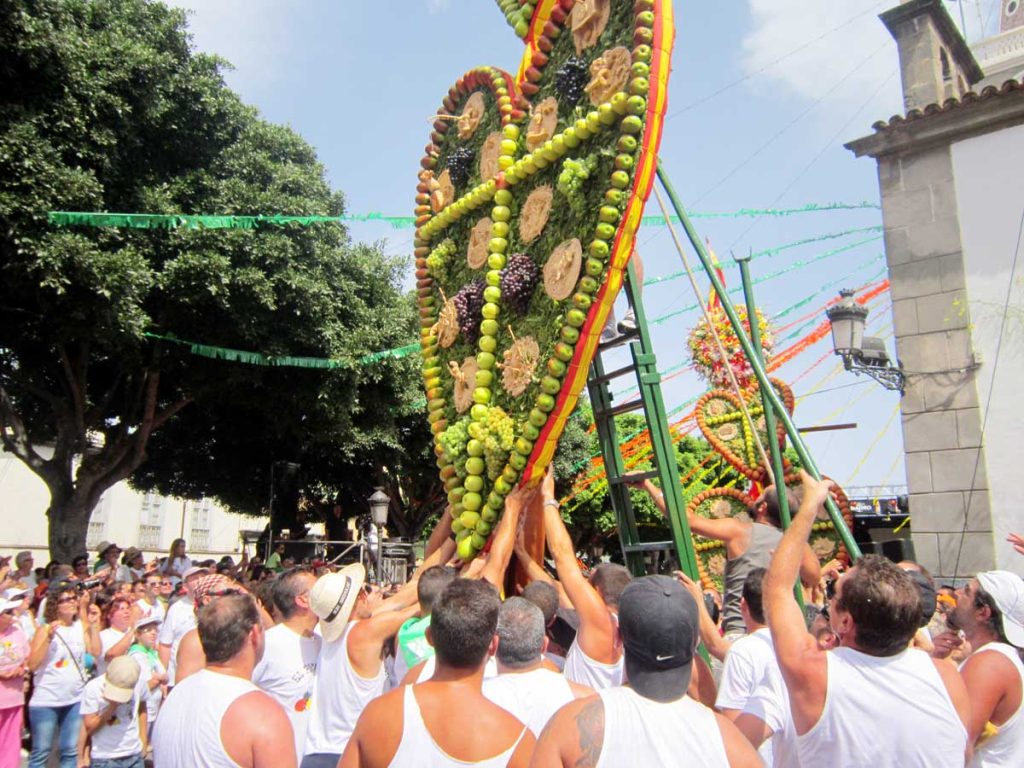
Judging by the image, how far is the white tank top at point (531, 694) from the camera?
2.89 metres

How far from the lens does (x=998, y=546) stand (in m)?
7.95

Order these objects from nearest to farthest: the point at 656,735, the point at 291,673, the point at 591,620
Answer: the point at 656,735
the point at 591,620
the point at 291,673

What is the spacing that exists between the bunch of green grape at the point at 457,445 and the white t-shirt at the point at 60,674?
3684mm

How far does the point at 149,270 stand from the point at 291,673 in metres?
8.89

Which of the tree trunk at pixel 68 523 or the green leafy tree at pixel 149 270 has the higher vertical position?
A: the green leafy tree at pixel 149 270

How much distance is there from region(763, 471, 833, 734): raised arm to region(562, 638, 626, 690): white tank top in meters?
1.06

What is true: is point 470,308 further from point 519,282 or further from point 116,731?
point 116,731

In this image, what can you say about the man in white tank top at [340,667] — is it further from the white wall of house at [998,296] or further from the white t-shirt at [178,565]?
the white t-shirt at [178,565]

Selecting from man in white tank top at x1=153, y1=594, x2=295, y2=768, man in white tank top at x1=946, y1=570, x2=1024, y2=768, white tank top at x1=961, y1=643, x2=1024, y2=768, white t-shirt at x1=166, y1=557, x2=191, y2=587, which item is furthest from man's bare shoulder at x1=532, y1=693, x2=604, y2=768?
white t-shirt at x1=166, y1=557, x2=191, y2=587

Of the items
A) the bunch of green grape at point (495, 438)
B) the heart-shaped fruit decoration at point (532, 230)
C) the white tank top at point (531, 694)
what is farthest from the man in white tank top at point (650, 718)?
the bunch of green grape at point (495, 438)

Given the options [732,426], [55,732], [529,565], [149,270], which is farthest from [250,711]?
[149,270]

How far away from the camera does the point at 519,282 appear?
567cm

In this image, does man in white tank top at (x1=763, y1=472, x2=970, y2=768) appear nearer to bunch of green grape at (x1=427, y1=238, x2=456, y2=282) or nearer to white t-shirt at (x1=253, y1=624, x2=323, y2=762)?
white t-shirt at (x1=253, y1=624, x2=323, y2=762)

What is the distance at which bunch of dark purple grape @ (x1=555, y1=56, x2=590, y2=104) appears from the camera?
554cm
